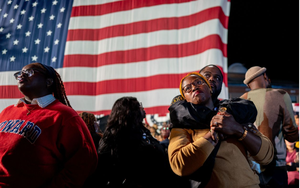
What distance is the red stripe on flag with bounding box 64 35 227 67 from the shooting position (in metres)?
4.52

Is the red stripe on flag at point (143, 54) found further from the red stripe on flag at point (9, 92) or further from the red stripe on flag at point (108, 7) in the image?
the red stripe on flag at point (9, 92)

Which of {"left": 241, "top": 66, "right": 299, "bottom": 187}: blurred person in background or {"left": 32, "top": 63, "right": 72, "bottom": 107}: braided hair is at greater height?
{"left": 32, "top": 63, "right": 72, "bottom": 107}: braided hair

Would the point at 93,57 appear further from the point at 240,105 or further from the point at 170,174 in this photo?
the point at 240,105

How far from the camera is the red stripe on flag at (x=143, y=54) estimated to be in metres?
4.52

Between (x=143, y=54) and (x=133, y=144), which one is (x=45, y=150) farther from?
(x=143, y=54)

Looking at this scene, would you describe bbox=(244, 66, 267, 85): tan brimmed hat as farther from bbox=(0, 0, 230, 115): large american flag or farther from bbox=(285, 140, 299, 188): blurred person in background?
bbox=(285, 140, 299, 188): blurred person in background

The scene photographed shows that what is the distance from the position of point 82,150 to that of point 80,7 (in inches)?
161

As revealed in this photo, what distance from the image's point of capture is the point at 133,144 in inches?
88.0

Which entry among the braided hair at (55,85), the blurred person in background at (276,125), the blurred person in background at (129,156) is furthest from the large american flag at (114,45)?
the braided hair at (55,85)

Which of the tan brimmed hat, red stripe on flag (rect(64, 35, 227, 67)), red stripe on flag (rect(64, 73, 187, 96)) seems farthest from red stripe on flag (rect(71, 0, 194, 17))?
the tan brimmed hat

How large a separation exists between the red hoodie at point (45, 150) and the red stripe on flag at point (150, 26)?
3317mm

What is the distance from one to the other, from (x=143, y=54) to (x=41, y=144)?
10.8ft

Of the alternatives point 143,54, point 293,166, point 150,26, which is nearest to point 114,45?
point 143,54

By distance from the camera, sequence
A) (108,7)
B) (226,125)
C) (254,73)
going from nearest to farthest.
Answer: (226,125)
(254,73)
(108,7)
